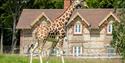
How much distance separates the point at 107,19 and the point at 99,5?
1194 centimetres

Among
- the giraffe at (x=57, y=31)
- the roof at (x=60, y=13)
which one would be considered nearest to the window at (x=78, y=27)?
the roof at (x=60, y=13)

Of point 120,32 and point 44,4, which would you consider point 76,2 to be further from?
point 44,4

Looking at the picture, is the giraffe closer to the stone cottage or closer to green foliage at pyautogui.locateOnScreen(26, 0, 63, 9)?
the stone cottage

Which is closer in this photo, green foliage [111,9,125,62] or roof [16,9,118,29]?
green foliage [111,9,125,62]

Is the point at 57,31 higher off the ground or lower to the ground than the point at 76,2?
lower

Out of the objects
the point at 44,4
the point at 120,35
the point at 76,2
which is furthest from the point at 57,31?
the point at 44,4

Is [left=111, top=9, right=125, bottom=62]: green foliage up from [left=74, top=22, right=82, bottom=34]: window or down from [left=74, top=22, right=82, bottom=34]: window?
down

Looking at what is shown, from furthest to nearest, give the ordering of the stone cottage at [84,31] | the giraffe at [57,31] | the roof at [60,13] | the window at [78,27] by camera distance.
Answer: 1. the roof at [60,13]
2. the window at [78,27]
3. the stone cottage at [84,31]
4. the giraffe at [57,31]

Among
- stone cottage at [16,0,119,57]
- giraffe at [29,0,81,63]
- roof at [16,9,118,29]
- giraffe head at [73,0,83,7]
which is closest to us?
giraffe at [29,0,81,63]

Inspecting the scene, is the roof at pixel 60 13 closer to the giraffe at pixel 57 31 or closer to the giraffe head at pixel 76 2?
the giraffe at pixel 57 31

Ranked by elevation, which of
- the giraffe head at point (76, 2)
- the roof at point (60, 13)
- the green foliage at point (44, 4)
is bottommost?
the giraffe head at point (76, 2)

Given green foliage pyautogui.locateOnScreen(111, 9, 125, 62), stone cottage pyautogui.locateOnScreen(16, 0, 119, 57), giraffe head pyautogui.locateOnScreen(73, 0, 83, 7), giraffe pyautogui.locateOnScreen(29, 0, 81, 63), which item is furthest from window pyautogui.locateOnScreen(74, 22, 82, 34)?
giraffe head pyautogui.locateOnScreen(73, 0, 83, 7)

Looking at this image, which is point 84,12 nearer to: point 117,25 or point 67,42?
point 67,42

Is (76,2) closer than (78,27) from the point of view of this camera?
Yes
